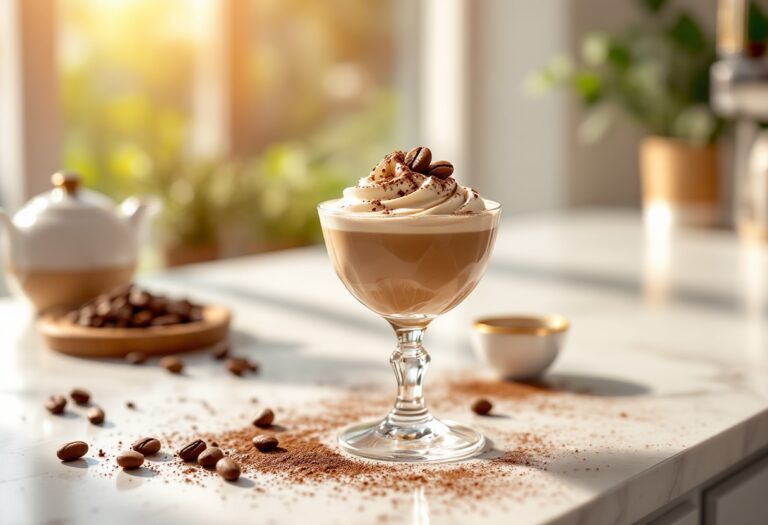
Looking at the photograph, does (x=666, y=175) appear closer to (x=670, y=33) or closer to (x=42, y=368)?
(x=670, y=33)

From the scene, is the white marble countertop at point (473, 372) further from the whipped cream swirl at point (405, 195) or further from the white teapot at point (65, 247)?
the whipped cream swirl at point (405, 195)

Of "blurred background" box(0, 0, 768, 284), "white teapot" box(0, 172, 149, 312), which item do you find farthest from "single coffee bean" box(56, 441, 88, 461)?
"blurred background" box(0, 0, 768, 284)

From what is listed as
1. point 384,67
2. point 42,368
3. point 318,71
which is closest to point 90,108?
point 318,71

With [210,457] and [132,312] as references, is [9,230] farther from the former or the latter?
[210,457]

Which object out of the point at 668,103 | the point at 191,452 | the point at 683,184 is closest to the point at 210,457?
the point at 191,452

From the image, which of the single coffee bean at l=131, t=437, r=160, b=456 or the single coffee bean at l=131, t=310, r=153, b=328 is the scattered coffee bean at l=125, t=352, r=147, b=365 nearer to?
the single coffee bean at l=131, t=310, r=153, b=328

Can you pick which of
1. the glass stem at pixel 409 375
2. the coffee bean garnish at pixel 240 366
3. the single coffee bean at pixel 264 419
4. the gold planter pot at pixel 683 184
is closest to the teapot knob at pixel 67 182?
the coffee bean garnish at pixel 240 366
